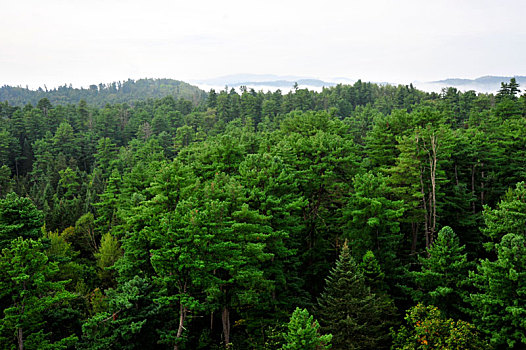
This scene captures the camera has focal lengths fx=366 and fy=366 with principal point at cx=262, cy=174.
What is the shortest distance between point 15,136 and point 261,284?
78.7 metres

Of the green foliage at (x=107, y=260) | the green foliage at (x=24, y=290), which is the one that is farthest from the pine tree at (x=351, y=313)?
the green foliage at (x=107, y=260)

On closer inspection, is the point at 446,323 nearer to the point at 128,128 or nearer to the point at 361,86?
the point at 128,128

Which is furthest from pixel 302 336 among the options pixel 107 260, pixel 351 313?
pixel 107 260

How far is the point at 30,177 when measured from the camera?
2714 inches

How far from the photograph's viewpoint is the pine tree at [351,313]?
18.6 m

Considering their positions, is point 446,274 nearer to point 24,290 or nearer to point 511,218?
point 511,218

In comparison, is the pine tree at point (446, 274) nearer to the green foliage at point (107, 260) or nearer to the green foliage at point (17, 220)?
the green foliage at point (17, 220)

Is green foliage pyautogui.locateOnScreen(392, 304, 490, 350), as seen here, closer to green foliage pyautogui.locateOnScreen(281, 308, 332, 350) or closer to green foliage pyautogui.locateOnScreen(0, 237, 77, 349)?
green foliage pyautogui.locateOnScreen(281, 308, 332, 350)

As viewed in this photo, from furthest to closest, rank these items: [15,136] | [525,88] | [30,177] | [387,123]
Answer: [15,136], [30,177], [525,88], [387,123]

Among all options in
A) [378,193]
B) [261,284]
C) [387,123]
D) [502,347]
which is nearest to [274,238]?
[261,284]

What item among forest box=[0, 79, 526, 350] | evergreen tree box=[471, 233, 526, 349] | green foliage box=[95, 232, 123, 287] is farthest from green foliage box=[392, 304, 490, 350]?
green foliage box=[95, 232, 123, 287]

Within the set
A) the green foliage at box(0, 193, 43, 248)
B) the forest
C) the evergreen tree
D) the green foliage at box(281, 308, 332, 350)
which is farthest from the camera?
the green foliage at box(0, 193, 43, 248)

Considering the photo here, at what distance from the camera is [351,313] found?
19219 millimetres

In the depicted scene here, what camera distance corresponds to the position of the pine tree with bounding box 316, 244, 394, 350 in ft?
61.1
